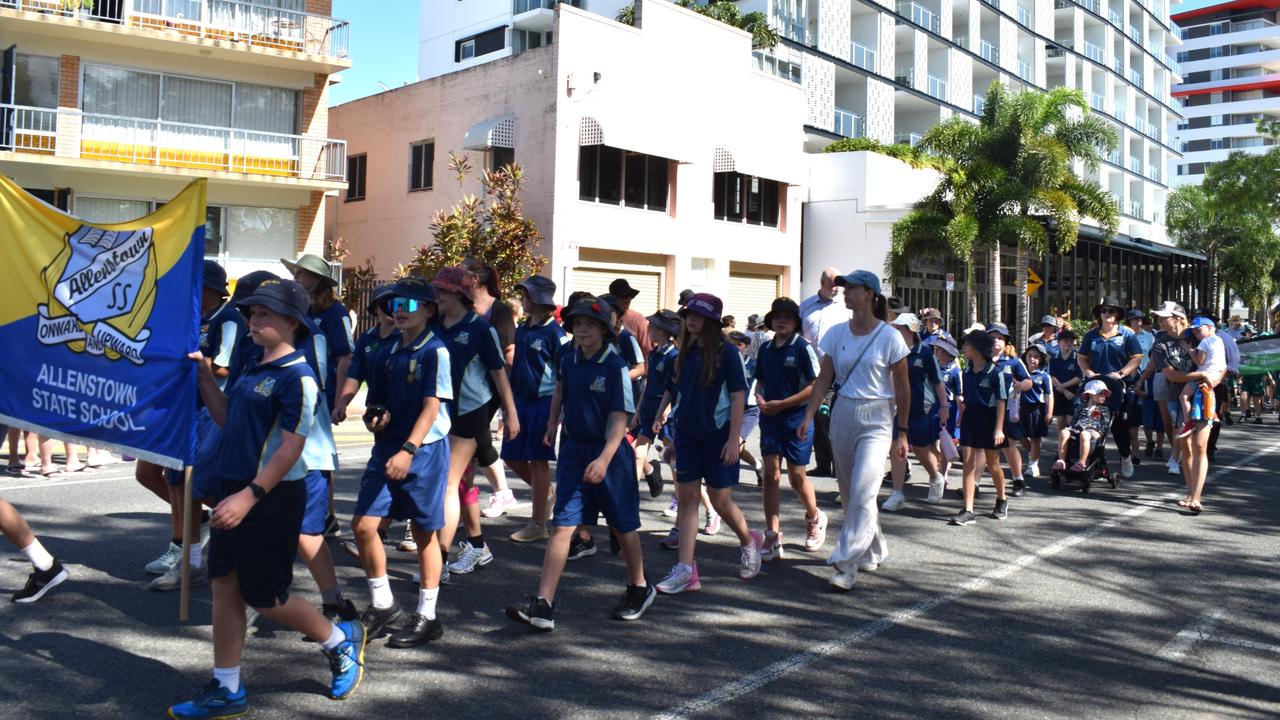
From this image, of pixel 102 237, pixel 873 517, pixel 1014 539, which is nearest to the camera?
pixel 102 237

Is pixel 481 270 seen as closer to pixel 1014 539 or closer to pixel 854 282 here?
pixel 854 282

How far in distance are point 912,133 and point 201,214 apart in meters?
46.6

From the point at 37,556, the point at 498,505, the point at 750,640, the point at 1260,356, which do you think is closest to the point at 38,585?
the point at 37,556

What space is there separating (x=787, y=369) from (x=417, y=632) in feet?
11.0

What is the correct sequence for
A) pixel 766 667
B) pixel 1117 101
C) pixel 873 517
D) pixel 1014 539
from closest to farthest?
pixel 766 667
pixel 873 517
pixel 1014 539
pixel 1117 101

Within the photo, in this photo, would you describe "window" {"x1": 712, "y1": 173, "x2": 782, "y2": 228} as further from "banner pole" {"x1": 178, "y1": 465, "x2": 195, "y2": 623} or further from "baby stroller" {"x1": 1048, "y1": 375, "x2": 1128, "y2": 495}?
"banner pole" {"x1": 178, "y1": 465, "x2": 195, "y2": 623}

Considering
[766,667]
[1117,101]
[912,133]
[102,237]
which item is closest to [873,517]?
[766,667]

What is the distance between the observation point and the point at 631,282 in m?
28.7

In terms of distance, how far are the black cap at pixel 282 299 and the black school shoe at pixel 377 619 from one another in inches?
69.0

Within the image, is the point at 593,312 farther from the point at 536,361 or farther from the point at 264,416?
the point at 264,416

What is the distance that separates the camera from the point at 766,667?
532 centimetres

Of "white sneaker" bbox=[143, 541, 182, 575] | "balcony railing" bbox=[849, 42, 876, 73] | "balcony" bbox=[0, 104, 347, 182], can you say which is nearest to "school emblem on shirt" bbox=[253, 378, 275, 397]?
"white sneaker" bbox=[143, 541, 182, 575]

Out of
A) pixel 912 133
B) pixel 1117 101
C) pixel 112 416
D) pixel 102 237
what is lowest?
pixel 112 416

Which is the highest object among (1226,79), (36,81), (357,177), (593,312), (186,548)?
(1226,79)
